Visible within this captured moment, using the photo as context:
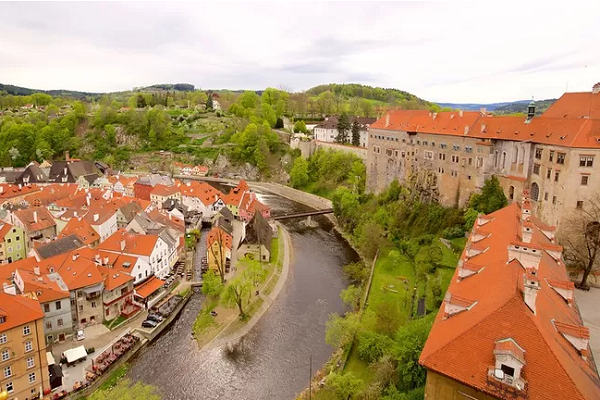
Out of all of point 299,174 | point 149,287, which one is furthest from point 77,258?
point 299,174

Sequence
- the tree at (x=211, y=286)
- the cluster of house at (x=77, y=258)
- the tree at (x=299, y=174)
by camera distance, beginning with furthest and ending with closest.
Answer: the tree at (x=299, y=174), the tree at (x=211, y=286), the cluster of house at (x=77, y=258)

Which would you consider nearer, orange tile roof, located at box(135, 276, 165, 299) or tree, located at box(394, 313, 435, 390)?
tree, located at box(394, 313, 435, 390)

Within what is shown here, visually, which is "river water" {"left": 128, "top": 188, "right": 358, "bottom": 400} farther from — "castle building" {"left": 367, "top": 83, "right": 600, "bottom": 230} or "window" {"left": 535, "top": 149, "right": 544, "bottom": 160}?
"window" {"left": 535, "top": 149, "right": 544, "bottom": 160}

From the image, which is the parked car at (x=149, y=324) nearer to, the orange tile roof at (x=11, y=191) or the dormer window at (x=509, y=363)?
the dormer window at (x=509, y=363)

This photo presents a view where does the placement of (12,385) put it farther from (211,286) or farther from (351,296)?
(351,296)

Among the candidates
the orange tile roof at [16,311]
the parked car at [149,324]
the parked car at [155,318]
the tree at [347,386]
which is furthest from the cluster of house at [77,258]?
the tree at [347,386]

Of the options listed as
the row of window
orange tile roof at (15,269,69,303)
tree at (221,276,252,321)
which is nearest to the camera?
the row of window

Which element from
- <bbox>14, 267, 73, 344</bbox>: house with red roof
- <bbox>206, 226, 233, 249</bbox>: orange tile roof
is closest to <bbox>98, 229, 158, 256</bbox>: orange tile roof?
<bbox>206, 226, 233, 249</bbox>: orange tile roof
